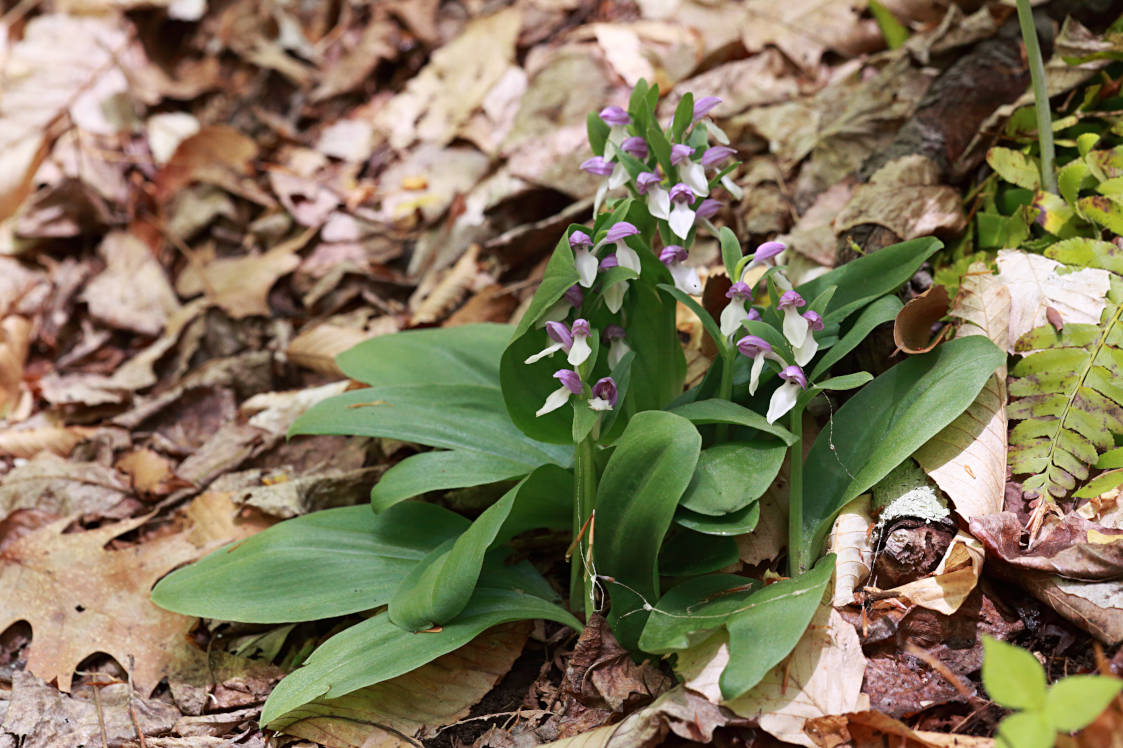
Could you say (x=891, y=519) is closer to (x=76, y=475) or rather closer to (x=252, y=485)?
(x=252, y=485)

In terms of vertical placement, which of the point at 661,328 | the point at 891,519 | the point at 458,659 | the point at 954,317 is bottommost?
the point at 458,659

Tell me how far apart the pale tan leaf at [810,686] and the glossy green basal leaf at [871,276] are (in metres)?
0.78

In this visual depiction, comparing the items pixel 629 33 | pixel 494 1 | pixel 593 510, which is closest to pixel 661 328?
pixel 593 510

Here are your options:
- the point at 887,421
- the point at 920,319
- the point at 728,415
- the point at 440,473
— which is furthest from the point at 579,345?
the point at 920,319

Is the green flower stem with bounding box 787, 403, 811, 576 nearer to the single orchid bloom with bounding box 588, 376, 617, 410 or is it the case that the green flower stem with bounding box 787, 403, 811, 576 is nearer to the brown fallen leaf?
the single orchid bloom with bounding box 588, 376, 617, 410

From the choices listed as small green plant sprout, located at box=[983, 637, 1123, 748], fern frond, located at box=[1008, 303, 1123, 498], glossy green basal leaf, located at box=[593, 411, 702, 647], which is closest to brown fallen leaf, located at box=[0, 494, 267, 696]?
glossy green basal leaf, located at box=[593, 411, 702, 647]

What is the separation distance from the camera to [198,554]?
2.89 metres

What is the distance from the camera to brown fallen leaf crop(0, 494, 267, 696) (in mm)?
2607

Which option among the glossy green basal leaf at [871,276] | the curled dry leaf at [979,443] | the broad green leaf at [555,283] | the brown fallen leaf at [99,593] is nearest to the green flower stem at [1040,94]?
the curled dry leaf at [979,443]

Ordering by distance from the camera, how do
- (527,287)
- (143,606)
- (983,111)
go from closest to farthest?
(143,606) → (983,111) → (527,287)

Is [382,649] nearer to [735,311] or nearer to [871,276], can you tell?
[735,311]

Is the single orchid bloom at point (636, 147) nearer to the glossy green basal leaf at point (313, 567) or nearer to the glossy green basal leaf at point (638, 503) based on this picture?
the glossy green basal leaf at point (638, 503)

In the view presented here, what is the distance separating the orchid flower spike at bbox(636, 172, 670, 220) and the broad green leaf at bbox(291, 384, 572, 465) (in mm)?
731

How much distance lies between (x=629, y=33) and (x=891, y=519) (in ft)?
10.6
